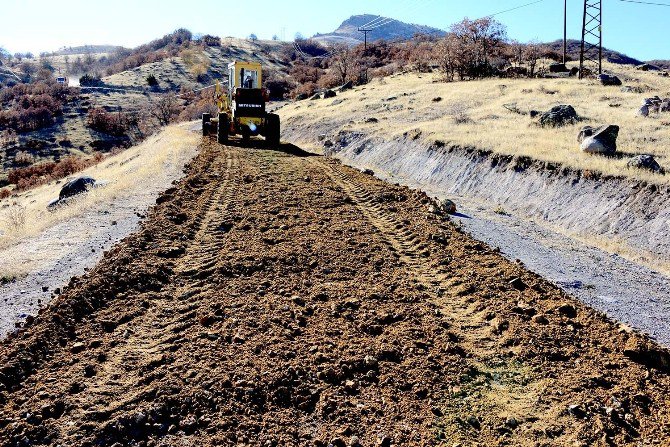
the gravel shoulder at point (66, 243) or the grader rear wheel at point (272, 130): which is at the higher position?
the grader rear wheel at point (272, 130)

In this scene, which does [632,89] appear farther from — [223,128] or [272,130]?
[223,128]

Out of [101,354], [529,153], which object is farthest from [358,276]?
[529,153]

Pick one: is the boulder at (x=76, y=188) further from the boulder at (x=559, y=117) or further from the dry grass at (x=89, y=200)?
the boulder at (x=559, y=117)

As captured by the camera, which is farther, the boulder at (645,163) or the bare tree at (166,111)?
the bare tree at (166,111)

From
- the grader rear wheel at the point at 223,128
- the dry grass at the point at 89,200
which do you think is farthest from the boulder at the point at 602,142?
the grader rear wheel at the point at 223,128

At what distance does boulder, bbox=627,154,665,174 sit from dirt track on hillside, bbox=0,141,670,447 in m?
5.82

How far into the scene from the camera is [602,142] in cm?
1595

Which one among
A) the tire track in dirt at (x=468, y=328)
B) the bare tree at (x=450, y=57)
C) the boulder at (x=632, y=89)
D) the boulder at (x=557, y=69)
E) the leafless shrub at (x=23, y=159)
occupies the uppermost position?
the bare tree at (x=450, y=57)

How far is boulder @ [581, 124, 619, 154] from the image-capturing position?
1581cm

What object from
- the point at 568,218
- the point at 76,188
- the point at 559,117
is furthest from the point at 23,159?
the point at 568,218

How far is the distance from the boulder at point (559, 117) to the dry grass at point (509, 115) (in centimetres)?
42

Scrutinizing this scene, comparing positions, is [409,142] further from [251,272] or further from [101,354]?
[101,354]

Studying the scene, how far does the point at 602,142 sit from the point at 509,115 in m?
9.80

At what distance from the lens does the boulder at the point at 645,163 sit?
13516 mm
